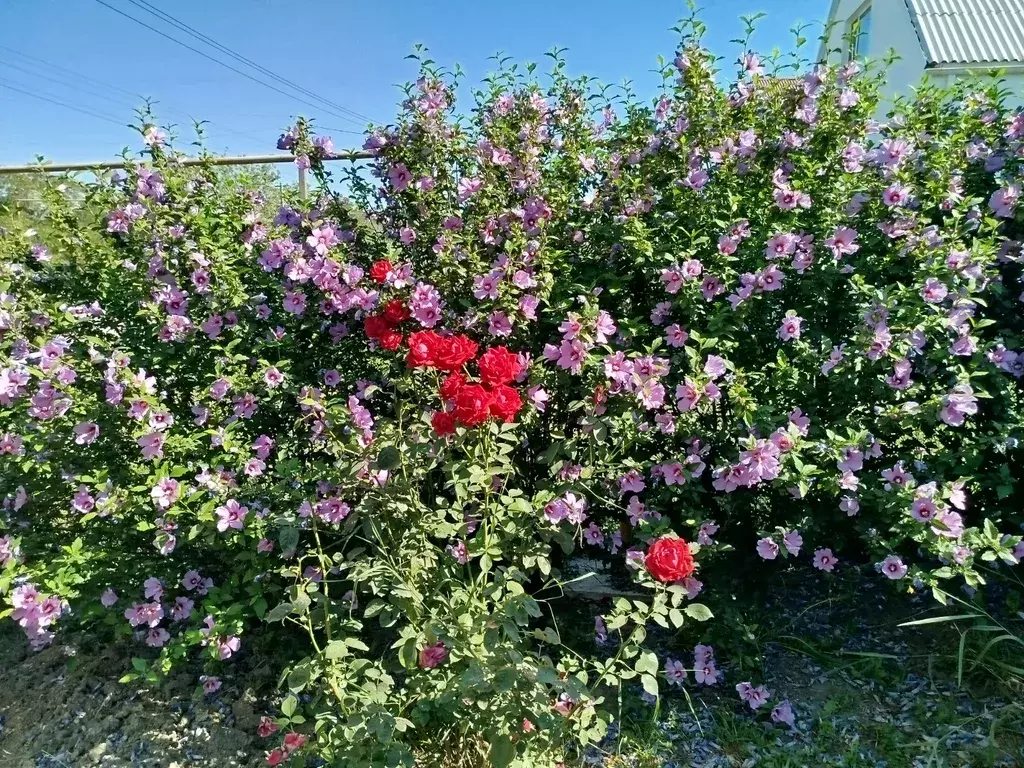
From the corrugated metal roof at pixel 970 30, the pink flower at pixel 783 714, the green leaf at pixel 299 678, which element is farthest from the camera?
the corrugated metal roof at pixel 970 30

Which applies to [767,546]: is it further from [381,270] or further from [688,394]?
[381,270]

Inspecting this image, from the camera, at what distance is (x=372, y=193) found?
8.94 ft

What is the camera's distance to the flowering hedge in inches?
80.9

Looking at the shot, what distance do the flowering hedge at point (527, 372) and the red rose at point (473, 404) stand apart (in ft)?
0.27

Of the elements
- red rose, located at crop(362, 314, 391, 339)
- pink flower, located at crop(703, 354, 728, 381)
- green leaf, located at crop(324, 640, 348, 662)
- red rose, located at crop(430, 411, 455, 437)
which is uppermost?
red rose, located at crop(362, 314, 391, 339)

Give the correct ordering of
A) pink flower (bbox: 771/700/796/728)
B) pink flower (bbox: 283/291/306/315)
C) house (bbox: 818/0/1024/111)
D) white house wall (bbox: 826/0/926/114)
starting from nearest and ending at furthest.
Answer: pink flower (bbox: 771/700/796/728)
pink flower (bbox: 283/291/306/315)
house (bbox: 818/0/1024/111)
white house wall (bbox: 826/0/926/114)

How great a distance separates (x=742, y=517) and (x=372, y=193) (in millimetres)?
1774

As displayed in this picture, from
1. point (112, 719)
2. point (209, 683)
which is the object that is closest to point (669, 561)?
point (209, 683)

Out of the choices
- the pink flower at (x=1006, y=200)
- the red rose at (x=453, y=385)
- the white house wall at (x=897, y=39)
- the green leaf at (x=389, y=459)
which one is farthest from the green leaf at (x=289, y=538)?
the white house wall at (x=897, y=39)

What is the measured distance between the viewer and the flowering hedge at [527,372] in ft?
6.74

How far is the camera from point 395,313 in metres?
2.24

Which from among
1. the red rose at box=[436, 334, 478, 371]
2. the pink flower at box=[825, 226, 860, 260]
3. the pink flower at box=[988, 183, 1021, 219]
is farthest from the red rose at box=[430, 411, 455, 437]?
the pink flower at box=[988, 183, 1021, 219]

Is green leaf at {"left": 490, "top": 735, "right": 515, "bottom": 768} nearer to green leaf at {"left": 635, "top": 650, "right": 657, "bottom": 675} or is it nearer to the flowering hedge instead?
the flowering hedge

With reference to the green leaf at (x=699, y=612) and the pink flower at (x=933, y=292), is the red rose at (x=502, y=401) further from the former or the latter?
the pink flower at (x=933, y=292)
